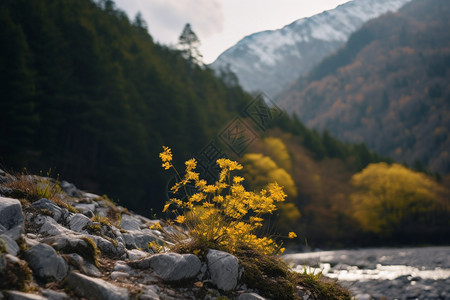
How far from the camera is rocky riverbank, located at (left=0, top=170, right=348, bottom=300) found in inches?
131

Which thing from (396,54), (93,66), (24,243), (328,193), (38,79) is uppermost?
(396,54)

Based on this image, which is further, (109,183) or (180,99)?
(180,99)

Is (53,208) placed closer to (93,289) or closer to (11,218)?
(11,218)

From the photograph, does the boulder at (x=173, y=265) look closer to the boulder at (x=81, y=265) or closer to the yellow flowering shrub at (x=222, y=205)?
the yellow flowering shrub at (x=222, y=205)

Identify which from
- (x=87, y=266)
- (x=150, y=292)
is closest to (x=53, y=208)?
(x=87, y=266)

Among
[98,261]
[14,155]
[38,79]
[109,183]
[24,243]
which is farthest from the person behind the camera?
[109,183]

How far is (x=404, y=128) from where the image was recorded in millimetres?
100375

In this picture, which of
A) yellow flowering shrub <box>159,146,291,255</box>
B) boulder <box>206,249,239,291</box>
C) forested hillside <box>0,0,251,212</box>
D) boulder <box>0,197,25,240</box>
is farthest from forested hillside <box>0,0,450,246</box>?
boulder <box>206,249,239,291</box>

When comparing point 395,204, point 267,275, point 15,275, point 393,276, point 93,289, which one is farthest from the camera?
point 395,204

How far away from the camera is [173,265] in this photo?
414 cm

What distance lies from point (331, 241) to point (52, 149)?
3313cm

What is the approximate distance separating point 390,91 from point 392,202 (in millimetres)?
90557

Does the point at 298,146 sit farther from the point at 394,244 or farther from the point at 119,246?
the point at 119,246

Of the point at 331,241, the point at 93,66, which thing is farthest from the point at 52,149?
the point at 331,241
